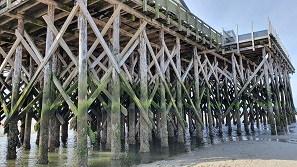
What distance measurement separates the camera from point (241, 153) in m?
7.71

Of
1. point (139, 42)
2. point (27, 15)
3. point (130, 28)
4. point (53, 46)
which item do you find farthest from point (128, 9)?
point (27, 15)

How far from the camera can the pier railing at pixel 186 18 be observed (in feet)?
31.4

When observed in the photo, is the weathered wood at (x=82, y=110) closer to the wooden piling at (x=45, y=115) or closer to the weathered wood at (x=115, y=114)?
the weathered wood at (x=115, y=114)

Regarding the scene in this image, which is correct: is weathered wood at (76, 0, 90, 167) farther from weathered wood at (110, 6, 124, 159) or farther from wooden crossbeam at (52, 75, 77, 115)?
weathered wood at (110, 6, 124, 159)

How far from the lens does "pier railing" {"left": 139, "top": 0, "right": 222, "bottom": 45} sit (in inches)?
377

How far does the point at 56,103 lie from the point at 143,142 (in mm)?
3223

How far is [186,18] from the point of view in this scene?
1134 centimetres

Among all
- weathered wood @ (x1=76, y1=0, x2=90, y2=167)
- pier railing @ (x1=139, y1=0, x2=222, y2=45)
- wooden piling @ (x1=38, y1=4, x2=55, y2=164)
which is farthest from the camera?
pier railing @ (x1=139, y1=0, x2=222, y2=45)

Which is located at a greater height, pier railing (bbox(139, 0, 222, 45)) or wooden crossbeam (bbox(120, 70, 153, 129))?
pier railing (bbox(139, 0, 222, 45))

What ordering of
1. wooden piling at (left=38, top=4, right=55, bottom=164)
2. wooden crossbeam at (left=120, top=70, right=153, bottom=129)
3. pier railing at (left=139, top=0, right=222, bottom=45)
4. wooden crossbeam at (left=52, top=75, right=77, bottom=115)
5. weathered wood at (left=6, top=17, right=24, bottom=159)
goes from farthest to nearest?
1. pier railing at (left=139, top=0, right=222, bottom=45)
2. weathered wood at (left=6, top=17, right=24, bottom=159)
3. wooden crossbeam at (left=120, top=70, right=153, bottom=129)
4. wooden piling at (left=38, top=4, right=55, bottom=164)
5. wooden crossbeam at (left=52, top=75, right=77, bottom=115)

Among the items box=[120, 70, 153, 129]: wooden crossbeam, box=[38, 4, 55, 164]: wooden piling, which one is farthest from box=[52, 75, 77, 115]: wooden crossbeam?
box=[120, 70, 153, 129]: wooden crossbeam

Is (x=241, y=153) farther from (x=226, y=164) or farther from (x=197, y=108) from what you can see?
(x=197, y=108)

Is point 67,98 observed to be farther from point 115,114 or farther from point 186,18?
point 186,18

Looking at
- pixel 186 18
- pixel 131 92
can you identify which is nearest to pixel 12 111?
pixel 131 92
